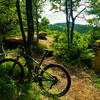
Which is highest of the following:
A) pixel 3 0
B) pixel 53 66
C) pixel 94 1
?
pixel 94 1

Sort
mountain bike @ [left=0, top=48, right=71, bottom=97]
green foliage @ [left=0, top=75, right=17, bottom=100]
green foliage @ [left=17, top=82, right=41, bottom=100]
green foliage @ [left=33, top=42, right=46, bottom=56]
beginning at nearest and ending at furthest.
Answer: green foliage @ [left=0, top=75, right=17, bottom=100] < green foliage @ [left=17, top=82, right=41, bottom=100] < mountain bike @ [left=0, top=48, right=71, bottom=97] < green foliage @ [left=33, top=42, right=46, bottom=56]

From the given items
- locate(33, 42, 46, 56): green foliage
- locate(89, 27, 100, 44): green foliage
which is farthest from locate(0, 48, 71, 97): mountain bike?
locate(89, 27, 100, 44): green foliage

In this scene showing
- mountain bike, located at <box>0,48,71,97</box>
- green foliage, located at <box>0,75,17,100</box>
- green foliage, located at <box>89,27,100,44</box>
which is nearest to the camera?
green foliage, located at <box>0,75,17,100</box>

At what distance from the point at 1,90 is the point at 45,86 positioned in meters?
1.60

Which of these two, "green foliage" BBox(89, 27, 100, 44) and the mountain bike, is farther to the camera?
"green foliage" BBox(89, 27, 100, 44)

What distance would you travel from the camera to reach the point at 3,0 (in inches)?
148

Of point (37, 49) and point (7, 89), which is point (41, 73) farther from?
point (37, 49)

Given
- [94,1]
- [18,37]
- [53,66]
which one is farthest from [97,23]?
[53,66]

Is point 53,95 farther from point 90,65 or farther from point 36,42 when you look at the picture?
point 36,42

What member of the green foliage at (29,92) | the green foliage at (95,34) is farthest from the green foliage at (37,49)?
the green foliage at (95,34)

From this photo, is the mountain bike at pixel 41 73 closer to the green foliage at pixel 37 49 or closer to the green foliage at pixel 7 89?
the green foliage at pixel 7 89

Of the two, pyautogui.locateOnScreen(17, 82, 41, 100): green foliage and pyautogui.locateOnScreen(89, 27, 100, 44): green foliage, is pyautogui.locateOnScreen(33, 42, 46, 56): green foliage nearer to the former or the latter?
pyautogui.locateOnScreen(17, 82, 41, 100): green foliage

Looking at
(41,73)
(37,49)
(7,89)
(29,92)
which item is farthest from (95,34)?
(7,89)

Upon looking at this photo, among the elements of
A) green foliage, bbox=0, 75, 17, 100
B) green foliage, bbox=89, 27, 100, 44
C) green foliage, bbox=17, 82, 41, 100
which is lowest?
green foliage, bbox=17, 82, 41, 100
